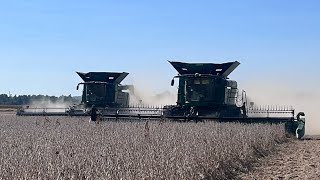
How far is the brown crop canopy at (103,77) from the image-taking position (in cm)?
3381

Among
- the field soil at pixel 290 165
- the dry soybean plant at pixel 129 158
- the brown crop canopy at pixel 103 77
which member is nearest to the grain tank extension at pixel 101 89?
the brown crop canopy at pixel 103 77

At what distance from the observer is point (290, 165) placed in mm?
14406

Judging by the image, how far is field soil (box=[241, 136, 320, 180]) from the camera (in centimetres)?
1238

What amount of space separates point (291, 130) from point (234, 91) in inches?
194

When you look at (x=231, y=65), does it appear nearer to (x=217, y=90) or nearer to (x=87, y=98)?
(x=217, y=90)

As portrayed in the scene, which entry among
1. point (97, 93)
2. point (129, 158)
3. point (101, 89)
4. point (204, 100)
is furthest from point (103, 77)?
point (129, 158)

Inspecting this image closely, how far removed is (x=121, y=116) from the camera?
26.7 meters

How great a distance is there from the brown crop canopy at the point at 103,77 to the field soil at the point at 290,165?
53.3 feet

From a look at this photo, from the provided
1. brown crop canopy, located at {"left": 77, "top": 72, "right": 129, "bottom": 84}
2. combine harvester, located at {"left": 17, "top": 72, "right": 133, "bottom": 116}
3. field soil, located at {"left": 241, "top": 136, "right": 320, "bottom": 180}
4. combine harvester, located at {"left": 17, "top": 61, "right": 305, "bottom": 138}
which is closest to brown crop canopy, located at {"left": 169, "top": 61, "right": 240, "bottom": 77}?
combine harvester, located at {"left": 17, "top": 61, "right": 305, "bottom": 138}

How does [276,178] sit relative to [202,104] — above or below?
below

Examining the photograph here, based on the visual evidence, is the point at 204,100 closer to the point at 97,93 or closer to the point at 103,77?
the point at 97,93

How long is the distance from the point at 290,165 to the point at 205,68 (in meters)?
13.3

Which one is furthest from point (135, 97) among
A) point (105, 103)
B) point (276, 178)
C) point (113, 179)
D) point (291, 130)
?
point (113, 179)

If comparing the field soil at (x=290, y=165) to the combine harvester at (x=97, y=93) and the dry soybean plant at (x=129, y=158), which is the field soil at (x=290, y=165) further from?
the combine harvester at (x=97, y=93)
